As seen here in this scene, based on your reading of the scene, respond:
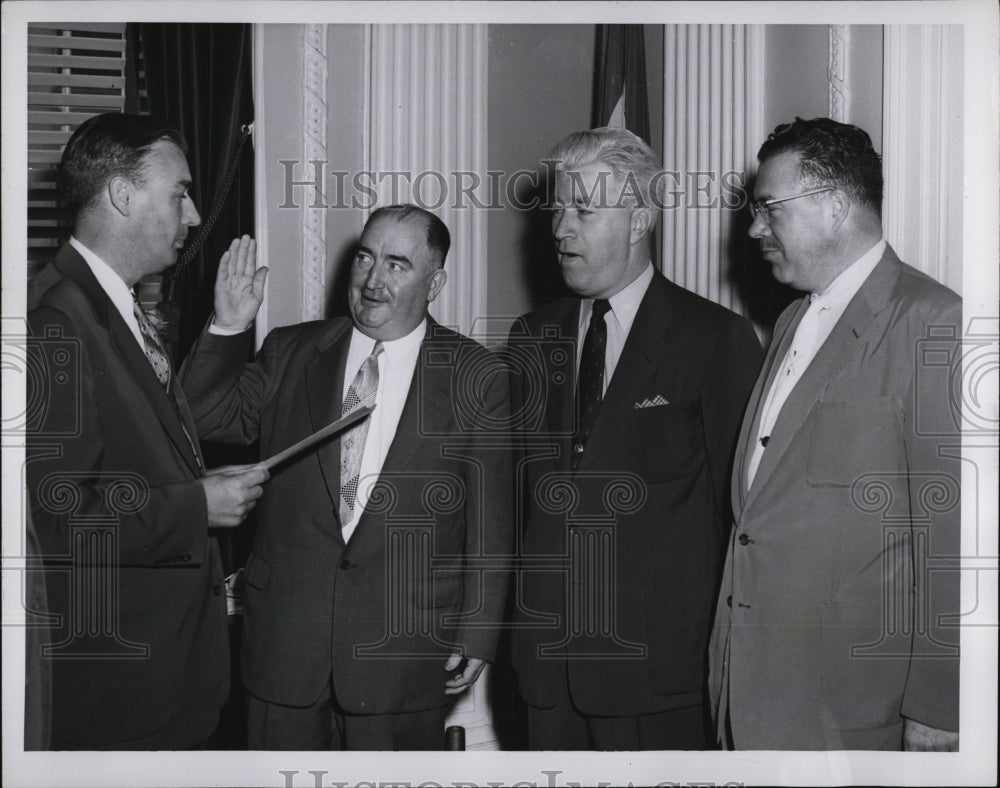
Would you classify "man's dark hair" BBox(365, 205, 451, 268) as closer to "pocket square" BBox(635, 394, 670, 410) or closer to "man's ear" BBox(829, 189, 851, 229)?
"pocket square" BBox(635, 394, 670, 410)

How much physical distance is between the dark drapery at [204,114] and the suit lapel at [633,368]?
0.94m

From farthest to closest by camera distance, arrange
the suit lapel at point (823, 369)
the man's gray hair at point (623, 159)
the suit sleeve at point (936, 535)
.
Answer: the man's gray hair at point (623, 159) → the suit sleeve at point (936, 535) → the suit lapel at point (823, 369)

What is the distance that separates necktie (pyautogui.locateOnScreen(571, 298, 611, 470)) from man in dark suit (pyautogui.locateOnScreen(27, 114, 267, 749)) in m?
0.73

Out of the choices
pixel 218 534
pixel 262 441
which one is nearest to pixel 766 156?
pixel 262 441

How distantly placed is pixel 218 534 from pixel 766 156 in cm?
154

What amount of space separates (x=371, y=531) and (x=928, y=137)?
161cm

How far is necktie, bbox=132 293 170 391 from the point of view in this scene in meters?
2.49

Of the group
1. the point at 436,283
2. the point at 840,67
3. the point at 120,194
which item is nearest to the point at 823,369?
the point at 840,67

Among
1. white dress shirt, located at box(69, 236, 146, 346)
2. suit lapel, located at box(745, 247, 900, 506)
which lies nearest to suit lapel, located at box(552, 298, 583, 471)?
suit lapel, located at box(745, 247, 900, 506)

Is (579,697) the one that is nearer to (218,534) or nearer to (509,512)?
(509,512)

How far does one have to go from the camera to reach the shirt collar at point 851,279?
242cm

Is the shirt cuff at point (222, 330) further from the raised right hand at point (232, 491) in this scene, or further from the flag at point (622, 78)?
the flag at point (622, 78)

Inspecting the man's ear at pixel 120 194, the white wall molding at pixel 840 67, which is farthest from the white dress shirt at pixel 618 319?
the man's ear at pixel 120 194

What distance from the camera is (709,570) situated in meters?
2.50
